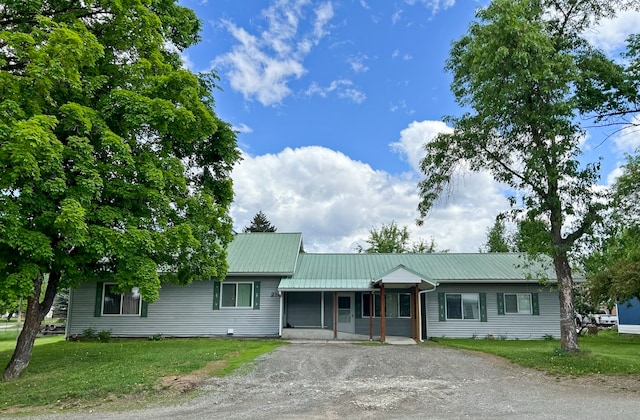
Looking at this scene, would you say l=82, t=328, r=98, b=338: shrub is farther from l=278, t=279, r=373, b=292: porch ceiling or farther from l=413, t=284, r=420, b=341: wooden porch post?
l=413, t=284, r=420, b=341: wooden porch post

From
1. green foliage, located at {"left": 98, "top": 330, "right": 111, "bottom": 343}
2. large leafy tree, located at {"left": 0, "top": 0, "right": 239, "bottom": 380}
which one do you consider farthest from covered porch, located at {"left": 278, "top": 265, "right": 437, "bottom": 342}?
large leafy tree, located at {"left": 0, "top": 0, "right": 239, "bottom": 380}

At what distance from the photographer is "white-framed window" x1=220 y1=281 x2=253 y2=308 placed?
18797 millimetres

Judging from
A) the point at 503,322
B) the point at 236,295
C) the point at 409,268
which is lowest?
the point at 503,322

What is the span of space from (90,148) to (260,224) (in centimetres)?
4181

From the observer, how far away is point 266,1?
13969 millimetres

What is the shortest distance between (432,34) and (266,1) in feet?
18.4

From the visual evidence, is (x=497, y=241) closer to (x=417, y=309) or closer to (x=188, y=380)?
(x=417, y=309)

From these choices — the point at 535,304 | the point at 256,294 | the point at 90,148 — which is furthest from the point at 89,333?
the point at 535,304

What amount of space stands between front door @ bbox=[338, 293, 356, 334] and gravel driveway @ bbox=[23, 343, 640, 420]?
7.12 metres

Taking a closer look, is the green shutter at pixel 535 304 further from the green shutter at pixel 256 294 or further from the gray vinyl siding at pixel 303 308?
the green shutter at pixel 256 294

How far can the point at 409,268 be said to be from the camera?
59.0ft

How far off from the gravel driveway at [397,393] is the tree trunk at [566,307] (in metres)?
2.13

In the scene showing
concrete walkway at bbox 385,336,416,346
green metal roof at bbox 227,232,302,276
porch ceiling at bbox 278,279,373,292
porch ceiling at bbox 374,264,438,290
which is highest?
green metal roof at bbox 227,232,302,276

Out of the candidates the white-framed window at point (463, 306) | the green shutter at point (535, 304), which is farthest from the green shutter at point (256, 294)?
the green shutter at point (535, 304)
